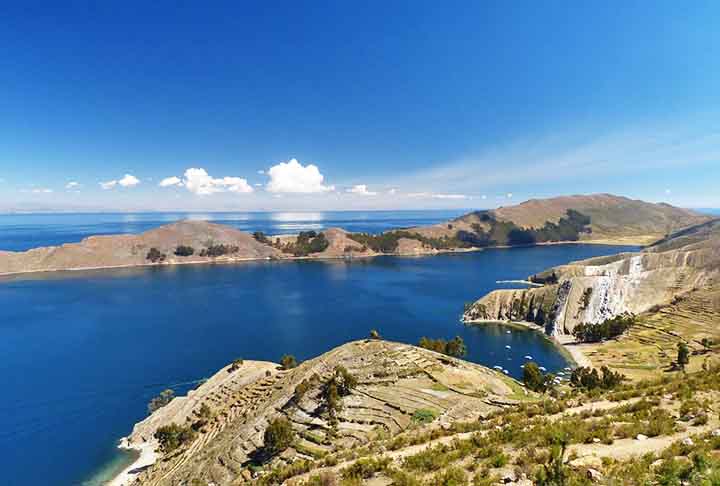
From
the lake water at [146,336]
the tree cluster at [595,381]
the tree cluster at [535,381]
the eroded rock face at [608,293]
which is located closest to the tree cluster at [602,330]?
the eroded rock face at [608,293]

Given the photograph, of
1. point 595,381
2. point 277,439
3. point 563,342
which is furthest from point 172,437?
point 563,342

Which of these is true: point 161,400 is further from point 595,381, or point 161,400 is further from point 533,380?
point 595,381

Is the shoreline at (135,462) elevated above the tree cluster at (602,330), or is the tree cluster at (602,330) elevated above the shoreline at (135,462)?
the tree cluster at (602,330)

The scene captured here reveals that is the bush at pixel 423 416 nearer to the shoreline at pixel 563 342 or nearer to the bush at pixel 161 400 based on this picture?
the bush at pixel 161 400

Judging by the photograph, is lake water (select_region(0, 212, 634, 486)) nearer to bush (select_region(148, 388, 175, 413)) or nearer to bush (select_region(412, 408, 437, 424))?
bush (select_region(148, 388, 175, 413))

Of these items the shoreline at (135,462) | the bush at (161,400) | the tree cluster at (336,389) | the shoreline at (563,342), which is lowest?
the shoreline at (563,342)

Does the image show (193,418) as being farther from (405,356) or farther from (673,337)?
(673,337)

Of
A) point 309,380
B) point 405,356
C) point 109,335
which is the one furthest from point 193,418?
point 109,335
